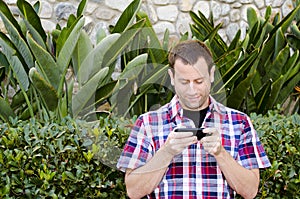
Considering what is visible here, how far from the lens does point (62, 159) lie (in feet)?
8.04

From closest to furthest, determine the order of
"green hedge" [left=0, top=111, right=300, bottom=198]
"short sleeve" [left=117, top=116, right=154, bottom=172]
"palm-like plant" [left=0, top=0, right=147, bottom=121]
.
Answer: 1. "short sleeve" [left=117, top=116, right=154, bottom=172]
2. "green hedge" [left=0, top=111, right=300, bottom=198]
3. "palm-like plant" [left=0, top=0, right=147, bottom=121]

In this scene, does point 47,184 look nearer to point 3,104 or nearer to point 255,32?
point 3,104

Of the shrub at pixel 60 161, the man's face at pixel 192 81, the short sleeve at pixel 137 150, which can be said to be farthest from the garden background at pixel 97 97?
the man's face at pixel 192 81

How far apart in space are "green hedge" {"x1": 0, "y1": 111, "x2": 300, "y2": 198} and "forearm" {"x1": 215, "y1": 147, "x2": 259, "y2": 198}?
0.79m

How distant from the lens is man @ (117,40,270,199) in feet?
5.85

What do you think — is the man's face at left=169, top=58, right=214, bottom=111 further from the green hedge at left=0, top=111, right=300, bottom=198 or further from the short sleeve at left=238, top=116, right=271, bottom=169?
the green hedge at left=0, top=111, right=300, bottom=198

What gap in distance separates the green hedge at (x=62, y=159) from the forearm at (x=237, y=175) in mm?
785

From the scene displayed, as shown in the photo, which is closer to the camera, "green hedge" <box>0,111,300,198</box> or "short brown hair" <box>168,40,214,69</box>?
"short brown hair" <box>168,40,214,69</box>

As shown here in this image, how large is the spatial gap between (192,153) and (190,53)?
34cm

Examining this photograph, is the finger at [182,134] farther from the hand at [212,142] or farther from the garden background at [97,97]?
the garden background at [97,97]

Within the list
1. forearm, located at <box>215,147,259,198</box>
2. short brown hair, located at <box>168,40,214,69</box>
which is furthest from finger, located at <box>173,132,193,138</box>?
short brown hair, located at <box>168,40,214,69</box>

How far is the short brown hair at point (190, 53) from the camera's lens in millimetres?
1782

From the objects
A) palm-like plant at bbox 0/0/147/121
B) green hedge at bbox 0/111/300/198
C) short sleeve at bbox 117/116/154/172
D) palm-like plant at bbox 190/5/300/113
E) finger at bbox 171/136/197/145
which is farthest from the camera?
palm-like plant at bbox 190/5/300/113

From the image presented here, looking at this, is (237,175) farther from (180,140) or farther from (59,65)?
(59,65)
